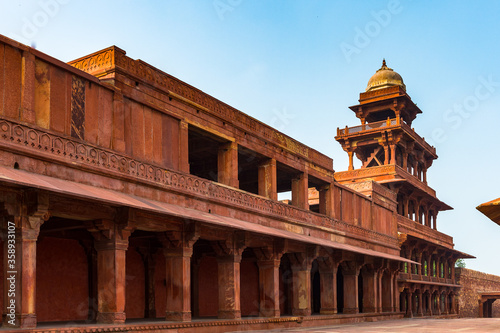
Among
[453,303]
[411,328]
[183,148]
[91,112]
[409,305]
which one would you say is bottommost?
[453,303]

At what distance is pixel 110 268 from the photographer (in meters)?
12.4

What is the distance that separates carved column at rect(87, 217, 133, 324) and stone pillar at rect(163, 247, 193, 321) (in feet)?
6.57

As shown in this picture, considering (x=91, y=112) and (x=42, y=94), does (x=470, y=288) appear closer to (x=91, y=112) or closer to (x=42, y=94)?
(x=91, y=112)

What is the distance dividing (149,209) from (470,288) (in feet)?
136

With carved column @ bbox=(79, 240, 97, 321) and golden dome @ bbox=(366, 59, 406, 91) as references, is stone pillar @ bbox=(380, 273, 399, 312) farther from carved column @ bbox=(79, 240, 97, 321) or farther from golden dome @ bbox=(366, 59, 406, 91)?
golden dome @ bbox=(366, 59, 406, 91)

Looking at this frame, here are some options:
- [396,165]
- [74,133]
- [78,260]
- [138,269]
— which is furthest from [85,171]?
[396,165]

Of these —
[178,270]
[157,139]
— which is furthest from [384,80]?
[178,270]

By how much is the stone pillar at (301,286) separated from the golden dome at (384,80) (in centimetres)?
2310

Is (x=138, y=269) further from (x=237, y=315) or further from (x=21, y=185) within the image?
(x=21, y=185)

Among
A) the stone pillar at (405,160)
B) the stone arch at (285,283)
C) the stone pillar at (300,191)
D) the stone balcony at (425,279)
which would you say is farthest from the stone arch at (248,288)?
the stone pillar at (405,160)

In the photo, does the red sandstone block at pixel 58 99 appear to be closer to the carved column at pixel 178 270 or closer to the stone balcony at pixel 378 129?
the carved column at pixel 178 270

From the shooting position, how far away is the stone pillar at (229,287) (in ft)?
53.1

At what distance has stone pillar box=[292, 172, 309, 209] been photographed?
21.4 metres

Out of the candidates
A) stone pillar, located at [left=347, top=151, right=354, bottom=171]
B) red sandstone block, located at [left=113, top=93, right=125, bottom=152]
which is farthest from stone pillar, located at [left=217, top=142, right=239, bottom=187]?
stone pillar, located at [left=347, top=151, right=354, bottom=171]
